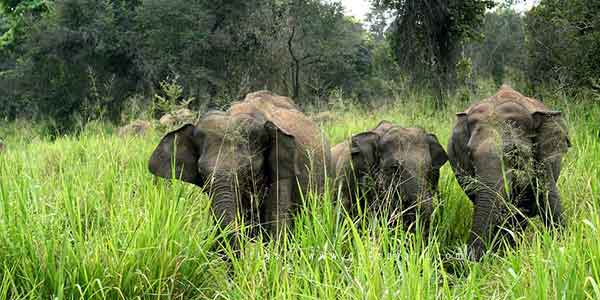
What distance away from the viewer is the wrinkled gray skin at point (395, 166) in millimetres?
5507

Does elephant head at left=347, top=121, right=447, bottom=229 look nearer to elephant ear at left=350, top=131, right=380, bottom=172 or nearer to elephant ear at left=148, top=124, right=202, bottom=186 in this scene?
elephant ear at left=350, top=131, right=380, bottom=172

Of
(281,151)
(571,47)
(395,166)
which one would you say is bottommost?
(395,166)

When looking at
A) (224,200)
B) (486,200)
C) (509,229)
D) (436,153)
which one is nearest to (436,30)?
(436,153)

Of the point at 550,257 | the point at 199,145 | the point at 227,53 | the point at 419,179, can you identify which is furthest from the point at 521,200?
the point at 227,53

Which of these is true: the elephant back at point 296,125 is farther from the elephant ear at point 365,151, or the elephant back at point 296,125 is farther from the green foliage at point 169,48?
the green foliage at point 169,48

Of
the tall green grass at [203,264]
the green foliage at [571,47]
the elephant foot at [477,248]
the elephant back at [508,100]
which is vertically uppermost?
the green foliage at [571,47]

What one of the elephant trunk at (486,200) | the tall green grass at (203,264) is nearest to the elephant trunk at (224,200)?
the tall green grass at (203,264)

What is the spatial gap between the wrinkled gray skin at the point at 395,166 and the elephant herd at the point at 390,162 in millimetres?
14

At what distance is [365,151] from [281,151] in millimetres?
1533

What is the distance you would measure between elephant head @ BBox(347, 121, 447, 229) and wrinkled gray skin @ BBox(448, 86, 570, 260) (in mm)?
247

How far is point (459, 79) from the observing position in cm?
1553

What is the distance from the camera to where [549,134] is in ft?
17.4

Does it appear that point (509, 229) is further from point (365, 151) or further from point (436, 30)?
point (436, 30)

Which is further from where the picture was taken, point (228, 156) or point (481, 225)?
point (481, 225)
